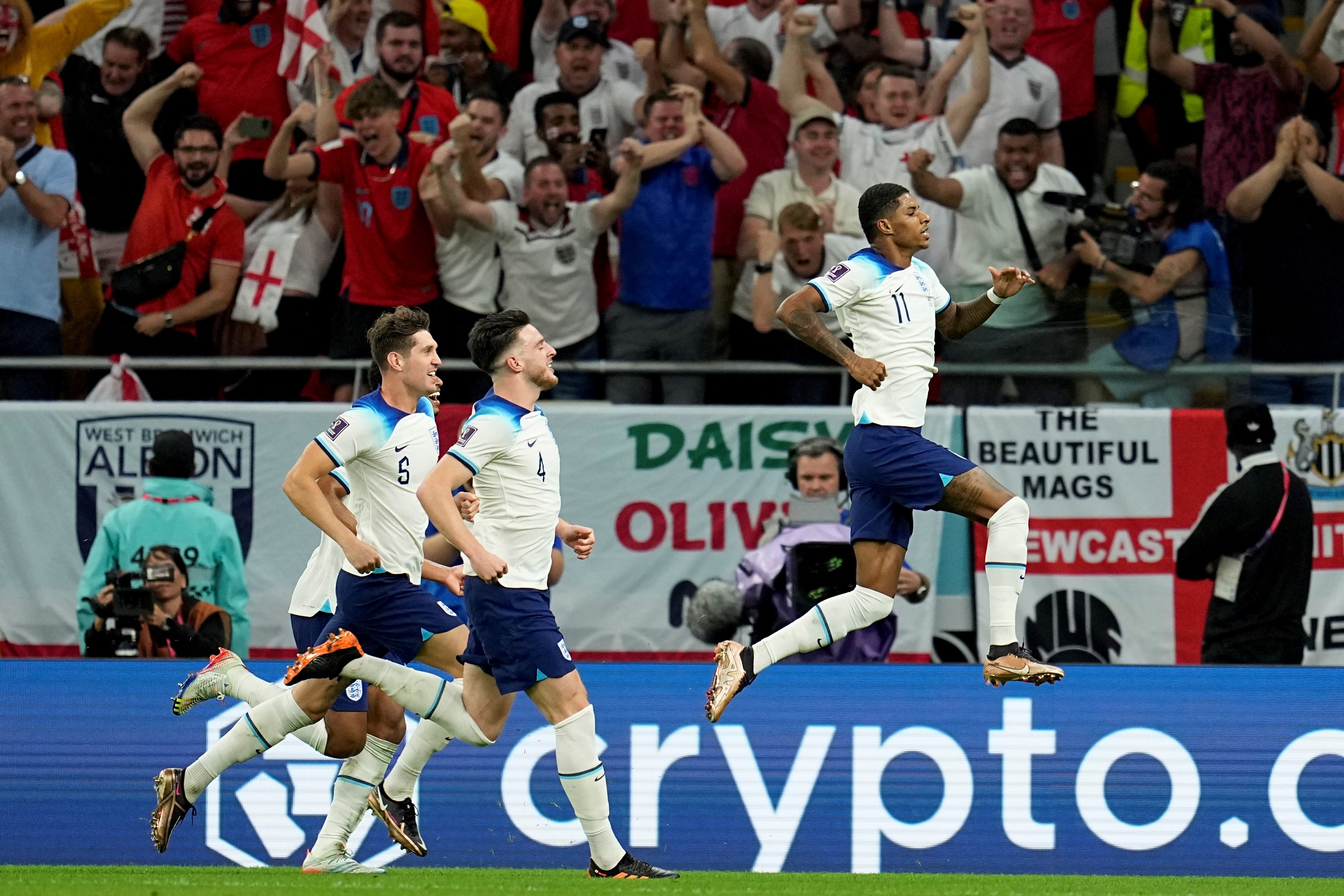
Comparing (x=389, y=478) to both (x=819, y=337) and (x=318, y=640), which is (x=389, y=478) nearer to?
(x=318, y=640)

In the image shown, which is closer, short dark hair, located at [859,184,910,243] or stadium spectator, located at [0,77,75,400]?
short dark hair, located at [859,184,910,243]

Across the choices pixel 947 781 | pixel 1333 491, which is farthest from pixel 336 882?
pixel 1333 491

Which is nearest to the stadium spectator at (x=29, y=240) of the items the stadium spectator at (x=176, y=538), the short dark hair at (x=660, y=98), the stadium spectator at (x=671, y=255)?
the stadium spectator at (x=176, y=538)

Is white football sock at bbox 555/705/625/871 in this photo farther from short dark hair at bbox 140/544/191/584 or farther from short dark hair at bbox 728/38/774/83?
short dark hair at bbox 728/38/774/83

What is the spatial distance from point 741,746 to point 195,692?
2.64 metres

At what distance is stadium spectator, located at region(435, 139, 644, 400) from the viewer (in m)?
11.8

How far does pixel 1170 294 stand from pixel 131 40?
23.5 feet

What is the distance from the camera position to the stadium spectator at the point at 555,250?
464 inches

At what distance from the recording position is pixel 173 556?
10102mm

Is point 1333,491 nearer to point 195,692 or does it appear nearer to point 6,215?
point 195,692

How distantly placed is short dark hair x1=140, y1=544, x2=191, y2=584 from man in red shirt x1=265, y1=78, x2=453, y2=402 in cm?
205

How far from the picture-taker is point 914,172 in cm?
1153

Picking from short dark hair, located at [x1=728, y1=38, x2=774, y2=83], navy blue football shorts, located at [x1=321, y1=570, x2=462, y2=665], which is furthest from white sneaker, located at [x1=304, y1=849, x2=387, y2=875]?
short dark hair, located at [x1=728, y1=38, x2=774, y2=83]

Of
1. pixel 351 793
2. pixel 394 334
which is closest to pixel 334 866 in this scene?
pixel 351 793
